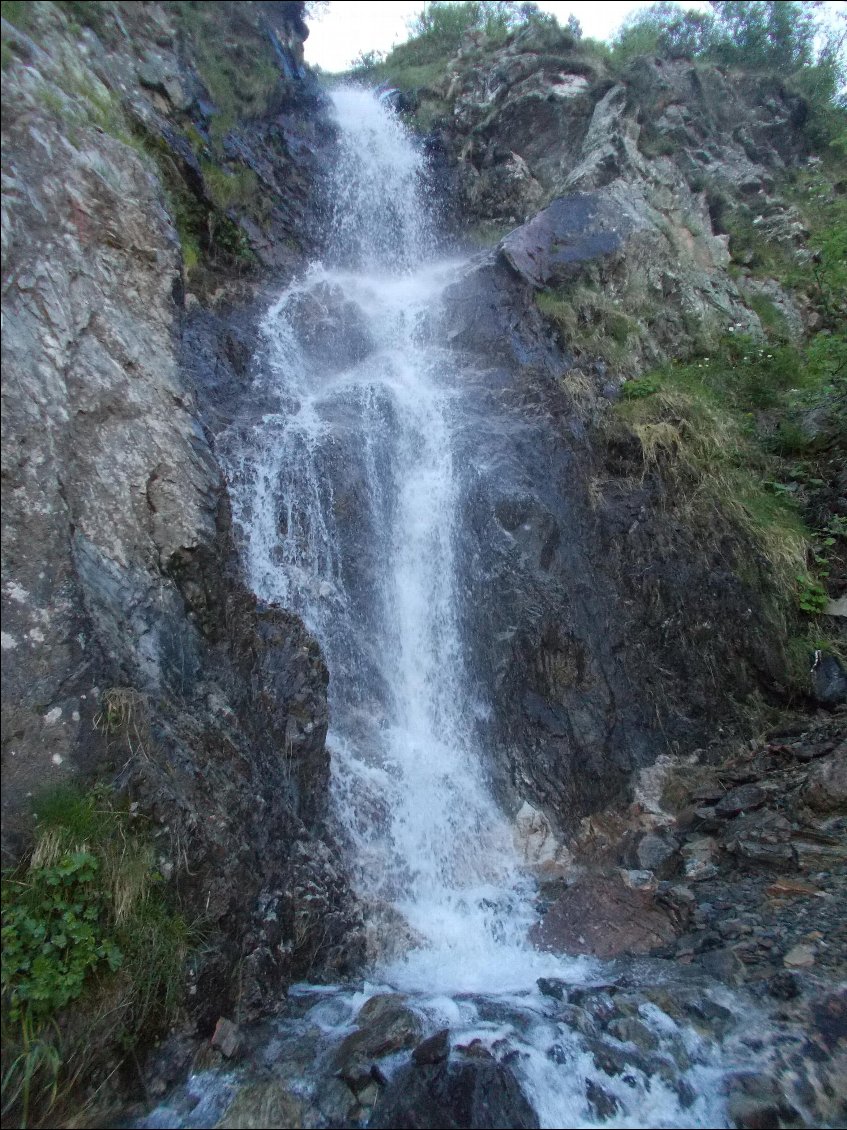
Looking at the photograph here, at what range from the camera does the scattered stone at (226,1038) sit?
3924 mm

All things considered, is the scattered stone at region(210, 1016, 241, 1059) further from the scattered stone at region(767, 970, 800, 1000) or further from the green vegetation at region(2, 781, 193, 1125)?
the scattered stone at region(767, 970, 800, 1000)

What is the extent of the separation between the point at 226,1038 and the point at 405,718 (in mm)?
3809

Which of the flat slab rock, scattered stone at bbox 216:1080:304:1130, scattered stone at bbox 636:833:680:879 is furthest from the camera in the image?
scattered stone at bbox 636:833:680:879

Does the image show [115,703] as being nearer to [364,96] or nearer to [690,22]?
[364,96]

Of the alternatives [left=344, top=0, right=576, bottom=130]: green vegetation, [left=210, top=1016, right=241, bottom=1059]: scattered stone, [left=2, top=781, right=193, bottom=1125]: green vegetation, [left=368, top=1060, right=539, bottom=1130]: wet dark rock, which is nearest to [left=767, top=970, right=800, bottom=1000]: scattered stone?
[left=368, top=1060, right=539, bottom=1130]: wet dark rock

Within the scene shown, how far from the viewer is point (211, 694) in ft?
17.0

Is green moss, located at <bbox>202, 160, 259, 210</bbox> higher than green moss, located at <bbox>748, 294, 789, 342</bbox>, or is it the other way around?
green moss, located at <bbox>202, 160, 259, 210</bbox>

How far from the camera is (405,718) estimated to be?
7.49 m

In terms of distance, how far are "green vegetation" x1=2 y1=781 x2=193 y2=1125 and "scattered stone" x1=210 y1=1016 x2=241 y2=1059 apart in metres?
0.34

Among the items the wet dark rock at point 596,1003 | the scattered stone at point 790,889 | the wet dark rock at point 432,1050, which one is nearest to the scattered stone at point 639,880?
the scattered stone at point 790,889

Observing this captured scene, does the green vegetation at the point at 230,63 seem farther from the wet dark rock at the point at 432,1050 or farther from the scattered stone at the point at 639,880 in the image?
the wet dark rock at the point at 432,1050

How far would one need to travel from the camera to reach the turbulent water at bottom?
4.01 metres

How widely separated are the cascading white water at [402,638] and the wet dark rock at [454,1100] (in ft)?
0.55

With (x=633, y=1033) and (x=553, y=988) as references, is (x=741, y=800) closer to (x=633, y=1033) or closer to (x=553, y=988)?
(x=553, y=988)
